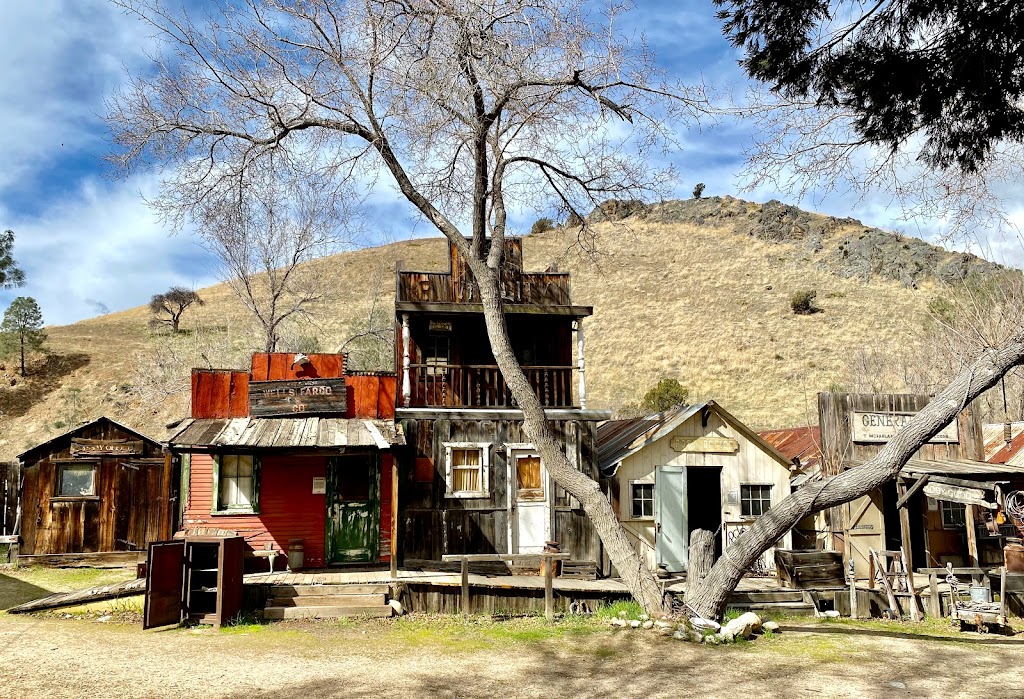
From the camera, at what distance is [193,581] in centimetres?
1195

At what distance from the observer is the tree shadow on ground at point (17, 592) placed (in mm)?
13414

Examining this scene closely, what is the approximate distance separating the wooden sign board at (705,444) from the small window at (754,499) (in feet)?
2.97

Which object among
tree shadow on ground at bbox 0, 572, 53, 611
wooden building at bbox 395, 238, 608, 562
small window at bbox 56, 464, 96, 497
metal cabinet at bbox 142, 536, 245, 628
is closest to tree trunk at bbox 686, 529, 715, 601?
wooden building at bbox 395, 238, 608, 562

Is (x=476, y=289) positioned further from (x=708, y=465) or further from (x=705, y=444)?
(x=708, y=465)

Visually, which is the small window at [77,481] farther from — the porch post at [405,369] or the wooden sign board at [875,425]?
the wooden sign board at [875,425]

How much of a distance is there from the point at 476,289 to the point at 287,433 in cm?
514

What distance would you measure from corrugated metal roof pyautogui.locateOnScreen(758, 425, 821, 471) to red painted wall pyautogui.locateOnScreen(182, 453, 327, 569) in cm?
1080

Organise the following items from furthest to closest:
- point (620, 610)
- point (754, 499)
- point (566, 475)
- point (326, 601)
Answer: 1. point (754, 499)
2. point (326, 601)
3. point (620, 610)
4. point (566, 475)

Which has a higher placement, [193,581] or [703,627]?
[193,581]

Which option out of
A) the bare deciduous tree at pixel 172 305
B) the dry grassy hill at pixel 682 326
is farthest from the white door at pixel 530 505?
the bare deciduous tree at pixel 172 305

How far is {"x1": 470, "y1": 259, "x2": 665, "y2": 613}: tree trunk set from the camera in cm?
1165

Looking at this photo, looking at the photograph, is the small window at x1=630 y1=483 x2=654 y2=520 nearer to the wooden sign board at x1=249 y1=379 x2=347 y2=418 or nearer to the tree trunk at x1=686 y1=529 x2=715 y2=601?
the tree trunk at x1=686 y1=529 x2=715 y2=601

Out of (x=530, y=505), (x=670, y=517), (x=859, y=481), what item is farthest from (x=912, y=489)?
(x=530, y=505)

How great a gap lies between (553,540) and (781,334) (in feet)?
120
